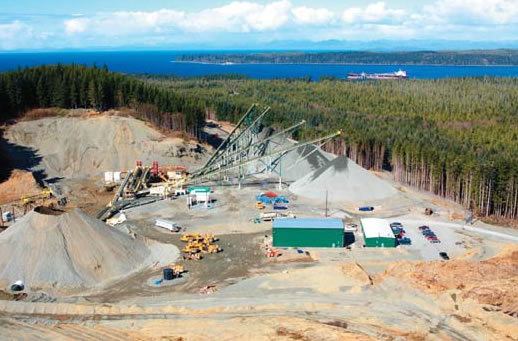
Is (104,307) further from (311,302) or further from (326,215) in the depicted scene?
(326,215)

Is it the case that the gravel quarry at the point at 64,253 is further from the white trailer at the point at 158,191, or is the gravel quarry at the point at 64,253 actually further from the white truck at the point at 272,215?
the white trailer at the point at 158,191

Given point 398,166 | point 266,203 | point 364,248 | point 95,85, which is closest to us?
point 364,248

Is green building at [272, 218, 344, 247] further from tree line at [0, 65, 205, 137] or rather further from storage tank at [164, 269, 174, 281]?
tree line at [0, 65, 205, 137]

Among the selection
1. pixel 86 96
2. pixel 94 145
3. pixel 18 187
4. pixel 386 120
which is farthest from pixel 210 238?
pixel 386 120

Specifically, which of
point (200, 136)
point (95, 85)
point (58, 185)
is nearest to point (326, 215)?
point (58, 185)

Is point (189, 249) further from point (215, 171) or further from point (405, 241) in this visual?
point (215, 171)

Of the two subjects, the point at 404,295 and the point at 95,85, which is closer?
the point at 404,295

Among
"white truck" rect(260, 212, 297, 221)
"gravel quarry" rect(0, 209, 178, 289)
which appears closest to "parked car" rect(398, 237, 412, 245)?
"white truck" rect(260, 212, 297, 221)
